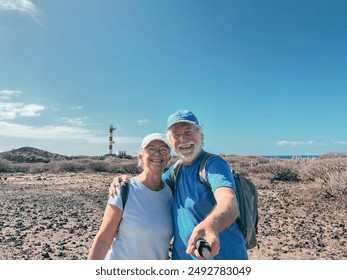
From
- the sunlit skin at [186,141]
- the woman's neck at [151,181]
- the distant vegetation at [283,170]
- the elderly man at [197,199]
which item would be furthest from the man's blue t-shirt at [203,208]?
the distant vegetation at [283,170]

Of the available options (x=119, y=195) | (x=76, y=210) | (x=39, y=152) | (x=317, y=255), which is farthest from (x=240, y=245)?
(x=39, y=152)

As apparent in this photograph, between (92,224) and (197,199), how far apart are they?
7042 millimetres

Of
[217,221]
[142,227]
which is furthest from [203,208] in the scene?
[142,227]

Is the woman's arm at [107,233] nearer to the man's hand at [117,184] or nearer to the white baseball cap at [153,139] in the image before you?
the man's hand at [117,184]

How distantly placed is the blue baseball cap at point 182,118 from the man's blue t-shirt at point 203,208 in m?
0.36

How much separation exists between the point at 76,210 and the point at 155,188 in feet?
28.7

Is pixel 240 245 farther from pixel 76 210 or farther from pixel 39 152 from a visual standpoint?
pixel 39 152

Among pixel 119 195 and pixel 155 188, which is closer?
pixel 119 195

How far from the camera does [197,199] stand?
2604 mm

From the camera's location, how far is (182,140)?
2.88 meters

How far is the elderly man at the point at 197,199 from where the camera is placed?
7.27 ft

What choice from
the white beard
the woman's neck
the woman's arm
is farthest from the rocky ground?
the white beard

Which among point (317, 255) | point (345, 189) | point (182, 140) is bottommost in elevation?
point (317, 255)
